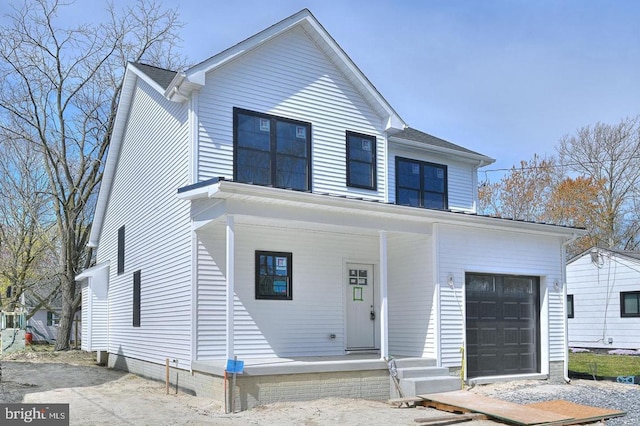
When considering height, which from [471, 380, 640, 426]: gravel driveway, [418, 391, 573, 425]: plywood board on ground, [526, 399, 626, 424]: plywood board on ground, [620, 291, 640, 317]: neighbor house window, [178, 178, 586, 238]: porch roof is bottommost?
[471, 380, 640, 426]: gravel driveway

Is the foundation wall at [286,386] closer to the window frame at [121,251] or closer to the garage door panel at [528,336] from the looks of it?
the garage door panel at [528,336]

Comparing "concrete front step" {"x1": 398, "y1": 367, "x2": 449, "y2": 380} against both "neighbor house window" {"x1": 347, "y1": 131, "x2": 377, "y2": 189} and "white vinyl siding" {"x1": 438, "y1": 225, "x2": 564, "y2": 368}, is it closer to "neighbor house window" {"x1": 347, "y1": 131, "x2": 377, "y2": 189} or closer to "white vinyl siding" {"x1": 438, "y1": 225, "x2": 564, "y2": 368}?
"white vinyl siding" {"x1": 438, "y1": 225, "x2": 564, "y2": 368}

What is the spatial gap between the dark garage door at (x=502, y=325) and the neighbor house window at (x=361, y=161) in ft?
10.5

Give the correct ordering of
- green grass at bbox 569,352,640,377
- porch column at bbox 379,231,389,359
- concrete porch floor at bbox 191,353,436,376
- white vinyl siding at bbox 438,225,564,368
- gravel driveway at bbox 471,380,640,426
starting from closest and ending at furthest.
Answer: concrete porch floor at bbox 191,353,436,376 < gravel driveway at bbox 471,380,640,426 < porch column at bbox 379,231,389,359 < white vinyl siding at bbox 438,225,564,368 < green grass at bbox 569,352,640,377

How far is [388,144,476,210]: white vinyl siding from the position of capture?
1692 centimetres

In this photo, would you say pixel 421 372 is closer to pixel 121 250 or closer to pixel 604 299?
pixel 121 250

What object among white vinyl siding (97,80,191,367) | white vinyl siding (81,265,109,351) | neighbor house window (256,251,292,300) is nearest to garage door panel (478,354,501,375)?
neighbor house window (256,251,292,300)

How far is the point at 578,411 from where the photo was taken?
33.6ft

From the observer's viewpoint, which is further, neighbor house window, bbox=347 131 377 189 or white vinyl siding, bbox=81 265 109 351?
white vinyl siding, bbox=81 265 109 351

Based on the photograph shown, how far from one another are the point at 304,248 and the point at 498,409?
5.34 meters

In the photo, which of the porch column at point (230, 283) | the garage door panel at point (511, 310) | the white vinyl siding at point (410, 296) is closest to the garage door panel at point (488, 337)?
the garage door panel at point (511, 310)

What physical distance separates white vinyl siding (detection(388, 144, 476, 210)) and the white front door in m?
3.64

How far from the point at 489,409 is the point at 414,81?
12263 millimetres

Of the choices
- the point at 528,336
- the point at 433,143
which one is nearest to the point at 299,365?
the point at 528,336
